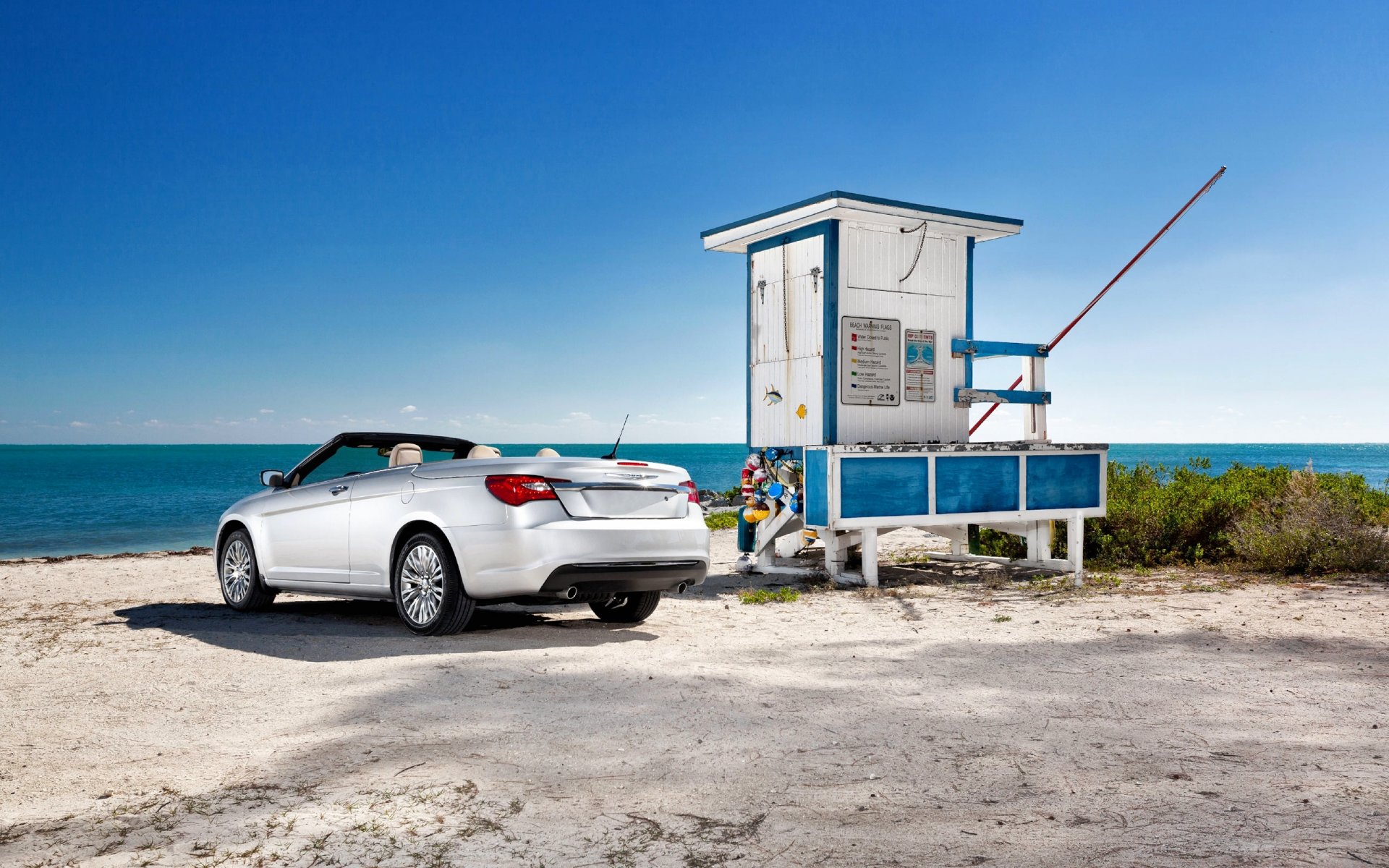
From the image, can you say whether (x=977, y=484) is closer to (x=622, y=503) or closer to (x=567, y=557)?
(x=622, y=503)

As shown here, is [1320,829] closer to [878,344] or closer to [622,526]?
[622,526]

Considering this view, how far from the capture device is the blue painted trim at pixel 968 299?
12.5m

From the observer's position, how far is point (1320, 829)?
12.1 feet

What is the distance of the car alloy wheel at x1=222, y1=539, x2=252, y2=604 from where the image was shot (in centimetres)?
973

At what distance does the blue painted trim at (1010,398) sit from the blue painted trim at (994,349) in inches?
17.1

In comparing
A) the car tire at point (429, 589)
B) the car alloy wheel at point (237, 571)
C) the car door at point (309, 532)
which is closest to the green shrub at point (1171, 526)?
the car tire at point (429, 589)

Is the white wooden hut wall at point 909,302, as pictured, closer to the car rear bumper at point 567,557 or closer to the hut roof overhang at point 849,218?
the hut roof overhang at point 849,218

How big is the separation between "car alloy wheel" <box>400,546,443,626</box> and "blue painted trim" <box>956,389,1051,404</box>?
7.04 metres

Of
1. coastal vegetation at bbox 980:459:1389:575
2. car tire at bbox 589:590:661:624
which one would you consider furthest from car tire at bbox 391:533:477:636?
coastal vegetation at bbox 980:459:1389:575

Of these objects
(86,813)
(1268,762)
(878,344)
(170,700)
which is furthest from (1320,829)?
(878,344)

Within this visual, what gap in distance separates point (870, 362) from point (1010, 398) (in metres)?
1.88

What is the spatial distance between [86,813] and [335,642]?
378 cm

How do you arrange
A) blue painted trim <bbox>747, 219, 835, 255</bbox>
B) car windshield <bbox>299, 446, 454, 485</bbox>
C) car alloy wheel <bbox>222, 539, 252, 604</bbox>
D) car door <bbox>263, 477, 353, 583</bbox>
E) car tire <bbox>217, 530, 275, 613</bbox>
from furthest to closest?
1. blue painted trim <bbox>747, 219, 835, 255</bbox>
2. car alloy wheel <bbox>222, 539, 252, 604</bbox>
3. car tire <bbox>217, 530, 275, 613</bbox>
4. car windshield <bbox>299, 446, 454, 485</bbox>
5. car door <bbox>263, 477, 353, 583</bbox>

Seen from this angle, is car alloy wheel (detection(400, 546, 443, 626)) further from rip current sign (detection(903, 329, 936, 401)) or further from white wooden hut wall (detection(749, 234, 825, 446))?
rip current sign (detection(903, 329, 936, 401))
